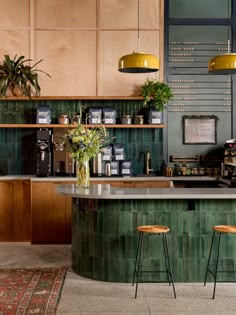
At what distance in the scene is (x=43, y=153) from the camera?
808 centimetres

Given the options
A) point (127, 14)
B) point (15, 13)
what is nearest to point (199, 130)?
point (127, 14)

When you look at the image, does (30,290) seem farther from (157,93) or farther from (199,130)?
(199,130)

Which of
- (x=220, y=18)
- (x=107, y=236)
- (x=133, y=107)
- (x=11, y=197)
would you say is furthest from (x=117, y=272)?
(x=220, y=18)

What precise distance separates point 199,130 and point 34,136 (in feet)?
8.48

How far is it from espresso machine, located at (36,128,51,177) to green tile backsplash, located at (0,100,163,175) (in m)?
0.47

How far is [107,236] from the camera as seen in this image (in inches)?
225

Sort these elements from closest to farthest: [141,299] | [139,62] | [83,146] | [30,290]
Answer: [141,299], [30,290], [139,62], [83,146]

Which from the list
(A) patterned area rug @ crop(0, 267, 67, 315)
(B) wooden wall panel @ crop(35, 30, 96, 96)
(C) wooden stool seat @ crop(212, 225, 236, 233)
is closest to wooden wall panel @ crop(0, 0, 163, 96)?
(B) wooden wall panel @ crop(35, 30, 96, 96)

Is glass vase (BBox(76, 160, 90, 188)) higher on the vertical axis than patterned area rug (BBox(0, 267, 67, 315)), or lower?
higher

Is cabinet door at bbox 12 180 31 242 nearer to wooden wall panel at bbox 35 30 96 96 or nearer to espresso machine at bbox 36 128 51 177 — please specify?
espresso machine at bbox 36 128 51 177

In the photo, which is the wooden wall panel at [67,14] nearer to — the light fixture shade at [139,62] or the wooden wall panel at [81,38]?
the wooden wall panel at [81,38]

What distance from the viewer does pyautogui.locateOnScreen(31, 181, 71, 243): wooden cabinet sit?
7789 mm

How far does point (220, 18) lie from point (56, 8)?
2.54m

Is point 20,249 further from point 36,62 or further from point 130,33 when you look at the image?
point 130,33
